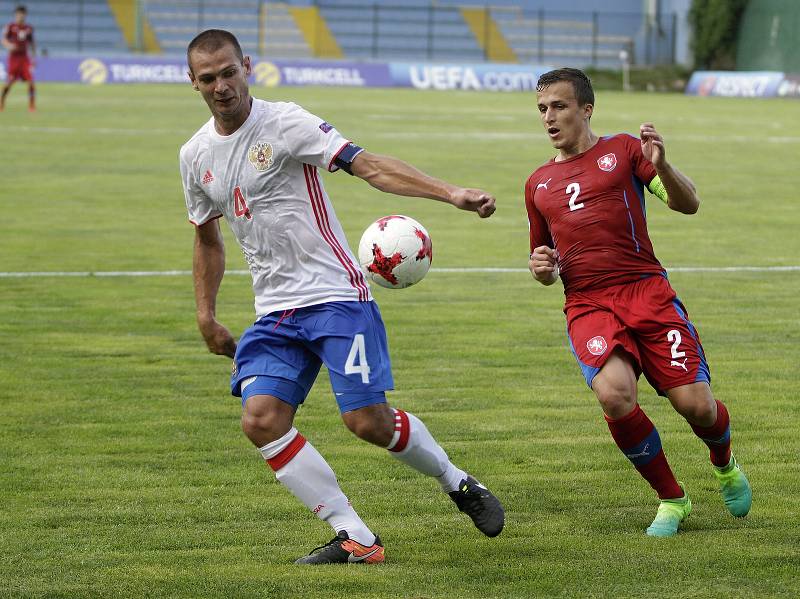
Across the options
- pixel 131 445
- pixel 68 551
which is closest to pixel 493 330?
pixel 131 445

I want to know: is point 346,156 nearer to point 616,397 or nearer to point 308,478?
point 308,478

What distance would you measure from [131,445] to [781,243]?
9.74m

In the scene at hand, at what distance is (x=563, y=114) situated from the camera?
20.4ft

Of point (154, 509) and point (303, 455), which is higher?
point (303, 455)

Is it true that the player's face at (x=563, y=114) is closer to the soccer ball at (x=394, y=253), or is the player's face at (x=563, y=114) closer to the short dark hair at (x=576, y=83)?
the short dark hair at (x=576, y=83)

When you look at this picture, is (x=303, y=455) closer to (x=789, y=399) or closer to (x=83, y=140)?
(x=789, y=399)

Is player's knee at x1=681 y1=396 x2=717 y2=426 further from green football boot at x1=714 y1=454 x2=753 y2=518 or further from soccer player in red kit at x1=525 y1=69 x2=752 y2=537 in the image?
green football boot at x1=714 y1=454 x2=753 y2=518

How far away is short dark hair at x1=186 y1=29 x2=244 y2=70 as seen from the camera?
549 cm

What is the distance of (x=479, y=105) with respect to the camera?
40969 mm

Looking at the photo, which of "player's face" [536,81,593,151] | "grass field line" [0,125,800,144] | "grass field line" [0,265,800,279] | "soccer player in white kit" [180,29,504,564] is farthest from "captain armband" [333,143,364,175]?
"grass field line" [0,125,800,144]

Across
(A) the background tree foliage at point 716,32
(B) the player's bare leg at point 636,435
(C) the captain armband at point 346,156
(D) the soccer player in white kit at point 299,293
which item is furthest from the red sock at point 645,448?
(A) the background tree foliage at point 716,32

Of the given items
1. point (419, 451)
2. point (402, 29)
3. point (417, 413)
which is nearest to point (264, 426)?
point (419, 451)

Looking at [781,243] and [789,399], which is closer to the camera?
[789,399]

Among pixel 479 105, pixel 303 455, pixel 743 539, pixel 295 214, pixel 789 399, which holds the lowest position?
pixel 479 105
